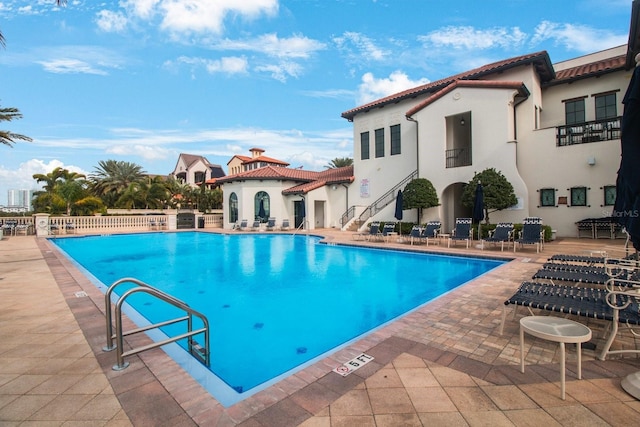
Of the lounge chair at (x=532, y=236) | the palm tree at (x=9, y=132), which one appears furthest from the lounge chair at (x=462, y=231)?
the palm tree at (x=9, y=132)

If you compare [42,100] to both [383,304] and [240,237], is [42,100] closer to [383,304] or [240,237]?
[240,237]

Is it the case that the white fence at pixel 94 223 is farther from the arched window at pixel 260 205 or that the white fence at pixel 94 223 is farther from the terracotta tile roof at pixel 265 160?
the terracotta tile roof at pixel 265 160

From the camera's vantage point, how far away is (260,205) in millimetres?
24547

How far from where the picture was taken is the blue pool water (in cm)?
480

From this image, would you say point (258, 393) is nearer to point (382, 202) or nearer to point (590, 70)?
point (382, 202)

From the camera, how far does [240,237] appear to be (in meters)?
20.8

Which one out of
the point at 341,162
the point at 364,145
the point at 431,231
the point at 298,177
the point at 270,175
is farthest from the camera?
the point at 341,162

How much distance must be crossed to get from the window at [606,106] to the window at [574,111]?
2.00 feet

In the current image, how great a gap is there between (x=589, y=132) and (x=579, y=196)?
279 cm

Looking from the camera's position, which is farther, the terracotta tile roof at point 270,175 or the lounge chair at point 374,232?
the terracotta tile roof at point 270,175

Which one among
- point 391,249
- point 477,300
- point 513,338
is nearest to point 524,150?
point 391,249

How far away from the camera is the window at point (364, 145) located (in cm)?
2330

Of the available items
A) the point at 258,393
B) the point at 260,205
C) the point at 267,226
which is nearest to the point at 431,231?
the point at 258,393

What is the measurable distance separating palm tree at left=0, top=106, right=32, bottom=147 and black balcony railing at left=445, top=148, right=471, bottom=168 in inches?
865
